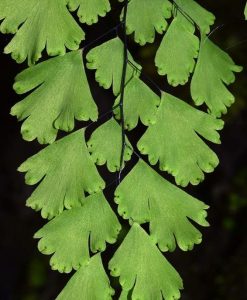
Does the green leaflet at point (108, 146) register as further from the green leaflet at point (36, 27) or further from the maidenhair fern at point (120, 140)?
the green leaflet at point (36, 27)

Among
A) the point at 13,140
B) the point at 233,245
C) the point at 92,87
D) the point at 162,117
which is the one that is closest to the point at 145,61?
the point at 92,87

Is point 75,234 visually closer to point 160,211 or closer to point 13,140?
point 160,211

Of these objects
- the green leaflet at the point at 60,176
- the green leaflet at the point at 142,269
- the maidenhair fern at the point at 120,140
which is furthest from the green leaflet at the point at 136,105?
the green leaflet at the point at 142,269

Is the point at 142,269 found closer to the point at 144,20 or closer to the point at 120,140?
the point at 120,140

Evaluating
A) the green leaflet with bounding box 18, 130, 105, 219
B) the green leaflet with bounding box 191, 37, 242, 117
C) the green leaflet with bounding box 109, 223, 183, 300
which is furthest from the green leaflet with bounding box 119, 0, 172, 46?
the green leaflet with bounding box 109, 223, 183, 300

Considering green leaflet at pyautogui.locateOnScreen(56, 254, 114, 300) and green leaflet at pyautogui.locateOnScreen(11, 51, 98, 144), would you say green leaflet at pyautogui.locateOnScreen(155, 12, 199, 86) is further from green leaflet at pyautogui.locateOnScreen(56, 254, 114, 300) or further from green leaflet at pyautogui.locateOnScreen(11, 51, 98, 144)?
green leaflet at pyautogui.locateOnScreen(56, 254, 114, 300)

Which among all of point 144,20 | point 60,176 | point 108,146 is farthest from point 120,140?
point 144,20

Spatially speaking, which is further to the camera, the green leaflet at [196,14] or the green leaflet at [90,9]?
the green leaflet at [196,14]
